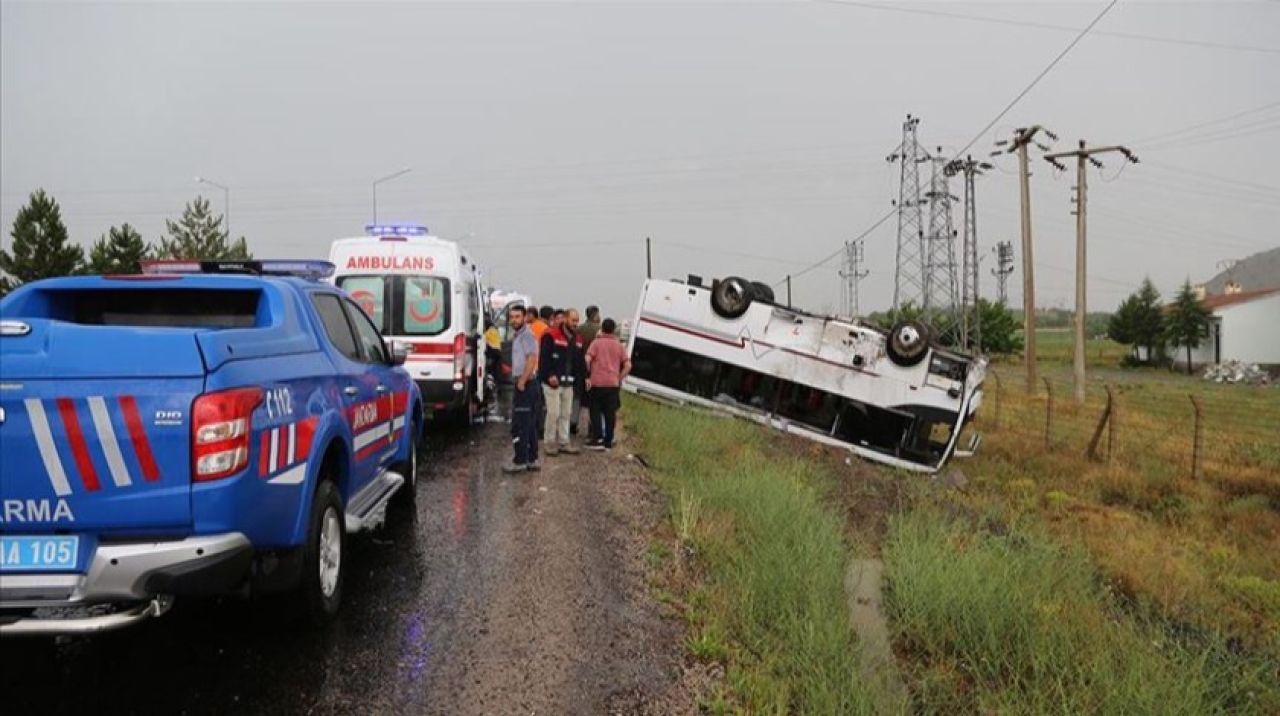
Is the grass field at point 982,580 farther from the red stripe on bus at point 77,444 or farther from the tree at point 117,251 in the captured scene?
the tree at point 117,251

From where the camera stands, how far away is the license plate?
10.1 feet

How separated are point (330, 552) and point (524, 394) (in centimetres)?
417

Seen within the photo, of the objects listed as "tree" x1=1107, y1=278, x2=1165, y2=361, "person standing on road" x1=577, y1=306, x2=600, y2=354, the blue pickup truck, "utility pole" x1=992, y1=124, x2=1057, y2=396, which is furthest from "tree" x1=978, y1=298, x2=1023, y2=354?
the blue pickup truck

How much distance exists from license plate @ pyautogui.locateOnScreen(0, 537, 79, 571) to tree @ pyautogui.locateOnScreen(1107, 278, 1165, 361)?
71.9 metres

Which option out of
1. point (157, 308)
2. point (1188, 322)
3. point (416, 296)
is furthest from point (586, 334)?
point (1188, 322)

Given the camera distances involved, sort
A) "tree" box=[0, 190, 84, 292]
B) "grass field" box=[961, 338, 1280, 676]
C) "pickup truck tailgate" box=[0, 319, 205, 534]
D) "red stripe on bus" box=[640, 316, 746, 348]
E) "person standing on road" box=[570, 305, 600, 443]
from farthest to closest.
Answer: "tree" box=[0, 190, 84, 292] → "red stripe on bus" box=[640, 316, 746, 348] → "person standing on road" box=[570, 305, 600, 443] → "grass field" box=[961, 338, 1280, 676] → "pickup truck tailgate" box=[0, 319, 205, 534]

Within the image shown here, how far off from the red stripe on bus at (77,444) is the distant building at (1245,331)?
66.1m

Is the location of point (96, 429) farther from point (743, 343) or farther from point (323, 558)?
point (743, 343)

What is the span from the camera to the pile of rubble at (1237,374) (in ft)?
143

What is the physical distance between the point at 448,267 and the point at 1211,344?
69.2m

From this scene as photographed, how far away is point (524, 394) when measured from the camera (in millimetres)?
8414

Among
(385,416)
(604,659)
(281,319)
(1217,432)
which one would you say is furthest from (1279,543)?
(281,319)

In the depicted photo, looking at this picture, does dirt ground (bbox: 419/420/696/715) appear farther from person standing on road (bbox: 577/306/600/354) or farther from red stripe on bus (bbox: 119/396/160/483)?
person standing on road (bbox: 577/306/600/354)

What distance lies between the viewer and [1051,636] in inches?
169
